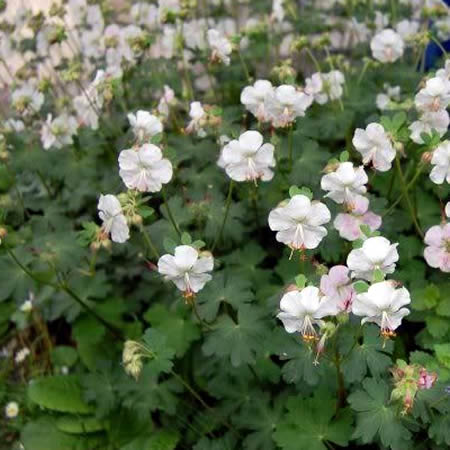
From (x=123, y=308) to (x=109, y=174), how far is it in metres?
0.55

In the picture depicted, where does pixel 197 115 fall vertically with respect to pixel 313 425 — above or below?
above

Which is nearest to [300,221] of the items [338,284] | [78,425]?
[338,284]

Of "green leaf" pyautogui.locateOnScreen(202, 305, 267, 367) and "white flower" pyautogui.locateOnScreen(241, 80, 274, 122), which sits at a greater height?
"white flower" pyautogui.locateOnScreen(241, 80, 274, 122)

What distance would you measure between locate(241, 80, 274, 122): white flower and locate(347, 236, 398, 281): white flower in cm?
83

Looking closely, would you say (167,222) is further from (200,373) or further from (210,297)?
(200,373)

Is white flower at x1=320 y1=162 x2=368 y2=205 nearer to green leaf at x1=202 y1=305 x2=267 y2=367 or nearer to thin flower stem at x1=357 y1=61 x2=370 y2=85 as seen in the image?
green leaf at x1=202 y1=305 x2=267 y2=367

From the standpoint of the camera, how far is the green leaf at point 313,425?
2.22 metres

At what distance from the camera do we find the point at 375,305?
1.76 metres

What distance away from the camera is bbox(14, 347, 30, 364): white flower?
3193 mm

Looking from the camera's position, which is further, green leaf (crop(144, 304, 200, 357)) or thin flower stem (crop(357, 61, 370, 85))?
thin flower stem (crop(357, 61, 370, 85))

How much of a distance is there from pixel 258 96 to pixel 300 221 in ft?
2.32

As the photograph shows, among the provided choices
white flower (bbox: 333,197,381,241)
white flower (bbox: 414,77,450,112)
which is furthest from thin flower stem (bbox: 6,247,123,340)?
white flower (bbox: 414,77,450,112)

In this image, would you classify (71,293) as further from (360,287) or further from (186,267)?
(360,287)

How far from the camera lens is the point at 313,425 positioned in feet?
7.38
